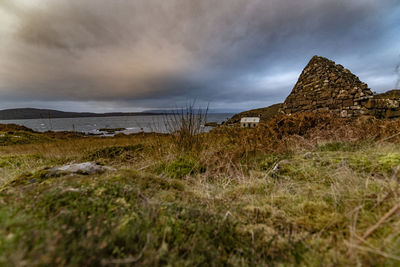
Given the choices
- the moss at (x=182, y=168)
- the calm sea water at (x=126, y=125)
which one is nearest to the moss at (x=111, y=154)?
the calm sea water at (x=126, y=125)

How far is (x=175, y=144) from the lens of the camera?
456 cm

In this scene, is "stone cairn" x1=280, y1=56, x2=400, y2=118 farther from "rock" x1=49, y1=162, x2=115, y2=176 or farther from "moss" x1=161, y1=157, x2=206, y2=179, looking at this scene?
"rock" x1=49, y1=162, x2=115, y2=176

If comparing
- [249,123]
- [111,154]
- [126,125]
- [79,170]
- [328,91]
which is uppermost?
[328,91]

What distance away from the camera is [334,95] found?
862 cm

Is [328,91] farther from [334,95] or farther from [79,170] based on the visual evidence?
[79,170]

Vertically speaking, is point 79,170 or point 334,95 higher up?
point 334,95

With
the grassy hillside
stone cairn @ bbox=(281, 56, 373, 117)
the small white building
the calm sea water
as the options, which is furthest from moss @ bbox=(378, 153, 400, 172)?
stone cairn @ bbox=(281, 56, 373, 117)

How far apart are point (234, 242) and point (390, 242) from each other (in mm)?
891

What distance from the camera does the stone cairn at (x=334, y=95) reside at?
749cm

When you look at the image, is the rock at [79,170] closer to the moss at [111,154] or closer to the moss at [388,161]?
the moss at [111,154]

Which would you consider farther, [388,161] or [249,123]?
[249,123]

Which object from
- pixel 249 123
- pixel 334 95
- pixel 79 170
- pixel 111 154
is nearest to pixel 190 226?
pixel 79 170

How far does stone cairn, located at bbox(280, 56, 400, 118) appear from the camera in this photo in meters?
7.49

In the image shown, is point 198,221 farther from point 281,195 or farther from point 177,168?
point 177,168
